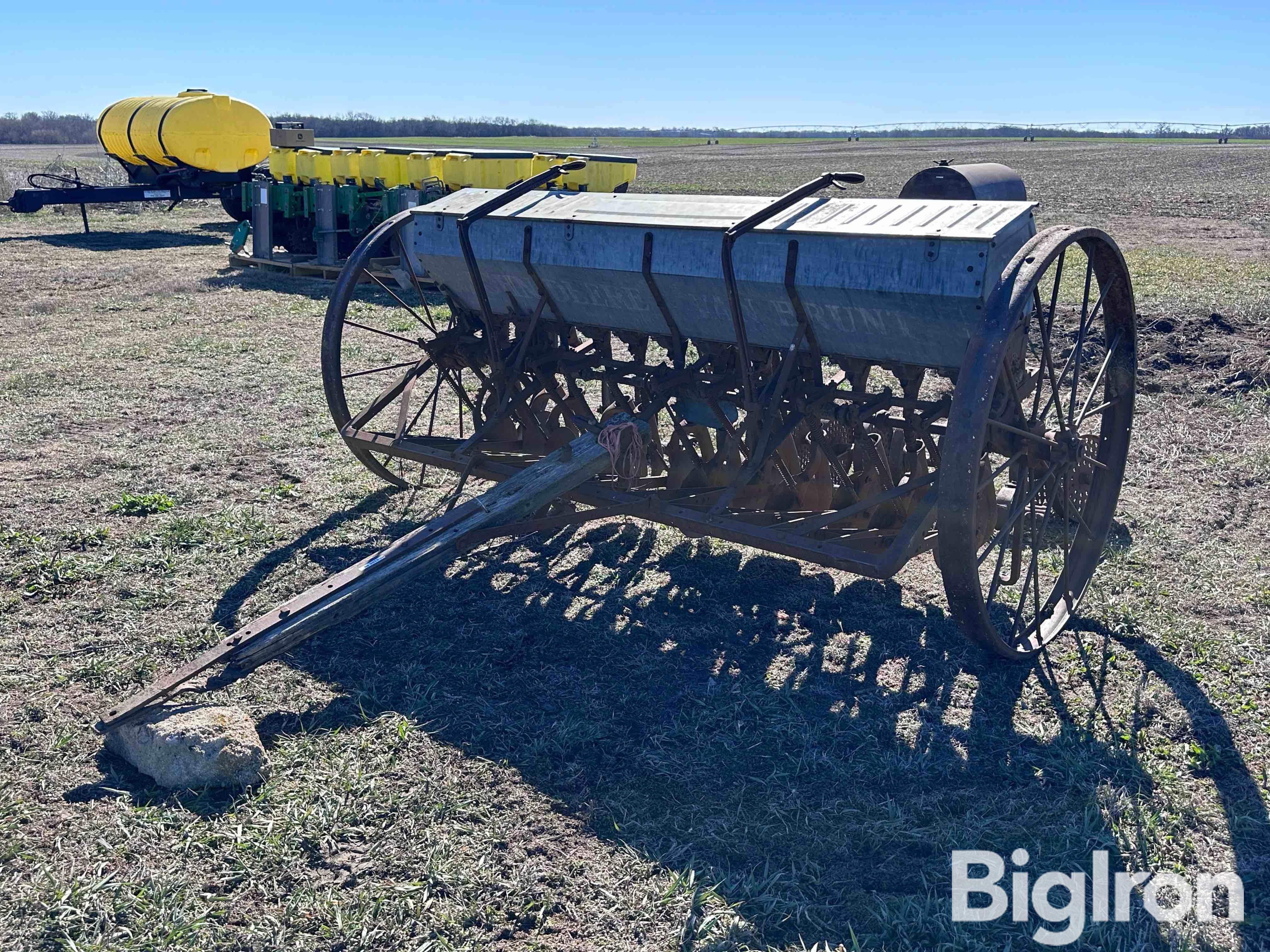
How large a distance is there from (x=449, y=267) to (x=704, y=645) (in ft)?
8.70

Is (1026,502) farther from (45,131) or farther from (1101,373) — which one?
(45,131)

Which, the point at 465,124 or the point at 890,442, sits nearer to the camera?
the point at 890,442

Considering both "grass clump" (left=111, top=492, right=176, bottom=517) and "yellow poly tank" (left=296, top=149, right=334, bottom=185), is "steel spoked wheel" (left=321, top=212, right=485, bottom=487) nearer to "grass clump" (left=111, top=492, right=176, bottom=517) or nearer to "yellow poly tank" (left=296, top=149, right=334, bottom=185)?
"grass clump" (left=111, top=492, right=176, bottom=517)

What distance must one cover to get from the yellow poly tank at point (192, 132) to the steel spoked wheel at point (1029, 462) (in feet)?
55.8

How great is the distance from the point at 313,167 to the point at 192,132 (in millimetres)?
3851

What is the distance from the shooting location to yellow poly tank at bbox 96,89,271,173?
60.6ft

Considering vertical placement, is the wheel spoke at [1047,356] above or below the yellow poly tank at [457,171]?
below

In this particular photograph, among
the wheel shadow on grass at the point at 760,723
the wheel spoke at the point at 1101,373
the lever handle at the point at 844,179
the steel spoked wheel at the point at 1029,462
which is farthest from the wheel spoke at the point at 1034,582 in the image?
the lever handle at the point at 844,179

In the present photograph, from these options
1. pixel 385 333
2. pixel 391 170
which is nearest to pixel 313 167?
pixel 391 170

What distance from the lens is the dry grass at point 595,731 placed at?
3176 mm

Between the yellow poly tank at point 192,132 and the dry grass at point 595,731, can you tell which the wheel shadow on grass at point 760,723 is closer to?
the dry grass at point 595,731

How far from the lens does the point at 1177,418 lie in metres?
8.00

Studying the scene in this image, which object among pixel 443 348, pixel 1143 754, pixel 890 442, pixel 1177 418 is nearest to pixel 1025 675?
pixel 1143 754

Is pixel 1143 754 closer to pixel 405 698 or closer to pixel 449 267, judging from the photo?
pixel 405 698
